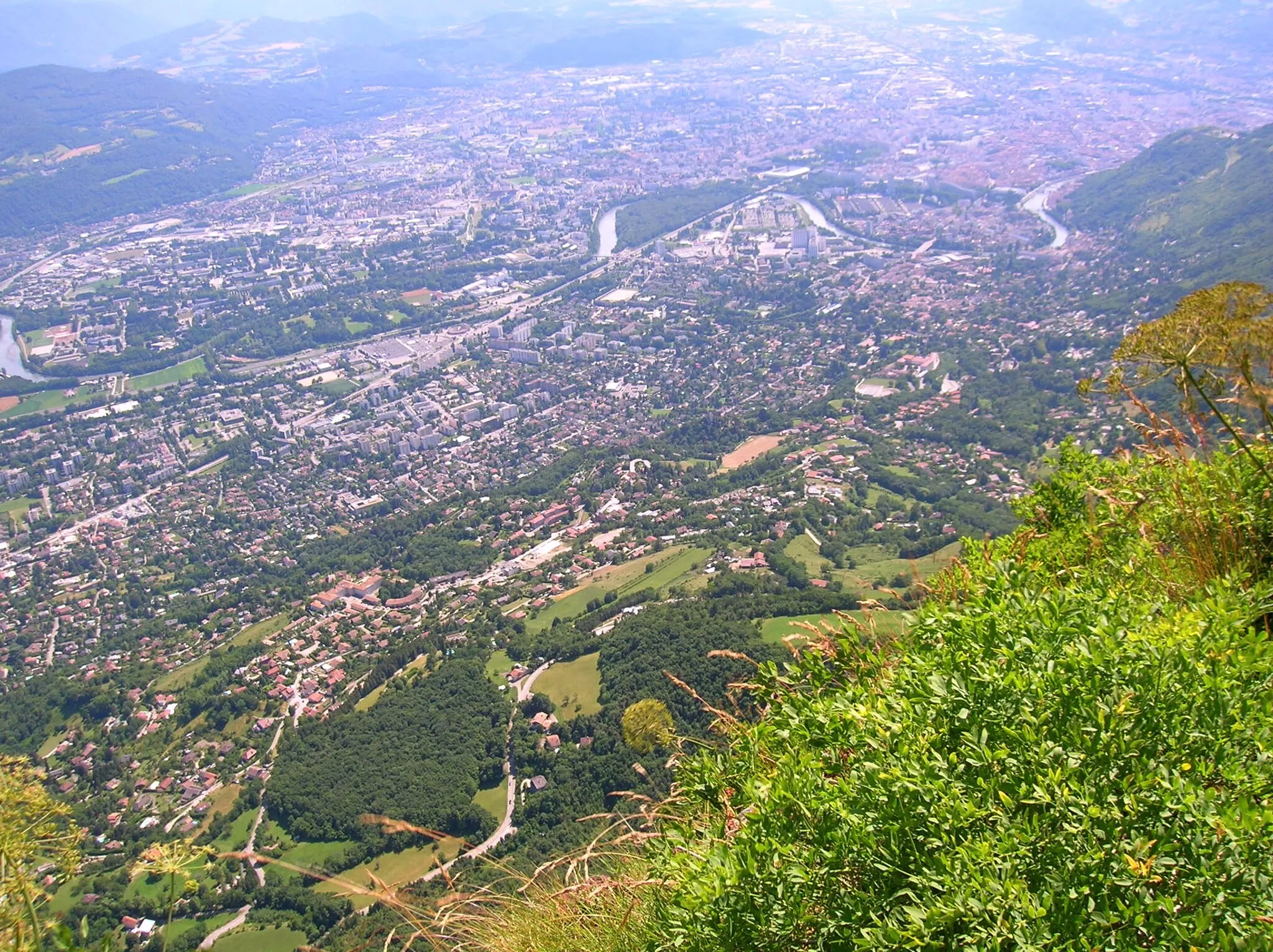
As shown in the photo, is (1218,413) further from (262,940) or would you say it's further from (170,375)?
(170,375)

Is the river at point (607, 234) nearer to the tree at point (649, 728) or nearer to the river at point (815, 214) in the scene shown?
the river at point (815, 214)

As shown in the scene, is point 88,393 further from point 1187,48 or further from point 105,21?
point 105,21

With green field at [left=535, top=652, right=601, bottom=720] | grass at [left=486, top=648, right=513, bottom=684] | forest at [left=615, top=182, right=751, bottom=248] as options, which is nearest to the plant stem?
green field at [left=535, top=652, right=601, bottom=720]

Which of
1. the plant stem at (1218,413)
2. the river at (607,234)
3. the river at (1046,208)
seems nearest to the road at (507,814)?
the plant stem at (1218,413)

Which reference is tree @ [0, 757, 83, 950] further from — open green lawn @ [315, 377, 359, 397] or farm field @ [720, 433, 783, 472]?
open green lawn @ [315, 377, 359, 397]

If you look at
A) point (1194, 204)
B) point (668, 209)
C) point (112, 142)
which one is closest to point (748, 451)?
point (1194, 204)
